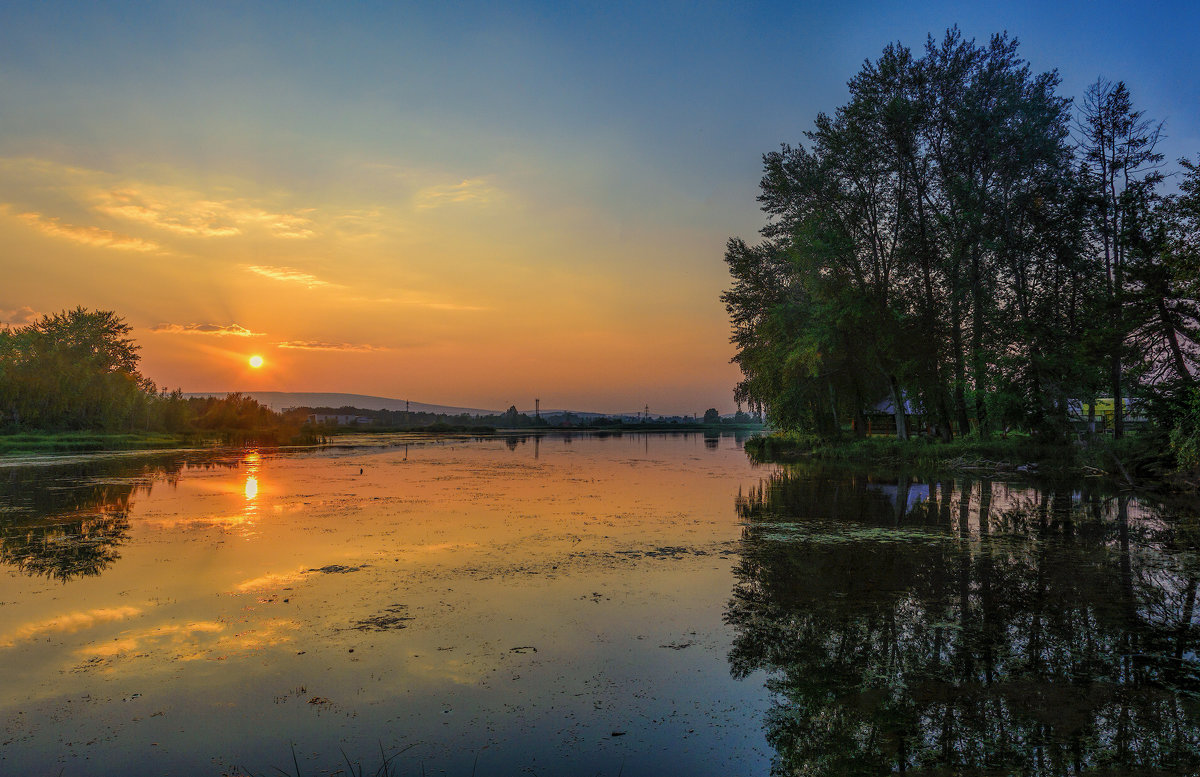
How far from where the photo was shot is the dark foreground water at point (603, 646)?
4.41m

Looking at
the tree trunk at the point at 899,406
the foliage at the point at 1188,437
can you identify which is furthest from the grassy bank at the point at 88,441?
the foliage at the point at 1188,437

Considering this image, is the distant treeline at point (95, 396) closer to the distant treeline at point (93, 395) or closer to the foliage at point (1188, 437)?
the distant treeline at point (93, 395)

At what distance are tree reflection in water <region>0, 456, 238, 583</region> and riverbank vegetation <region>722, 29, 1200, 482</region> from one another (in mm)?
25870

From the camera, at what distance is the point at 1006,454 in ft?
84.4

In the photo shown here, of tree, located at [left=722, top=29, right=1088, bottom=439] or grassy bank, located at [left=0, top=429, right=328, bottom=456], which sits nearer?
tree, located at [left=722, top=29, right=1088, bottom=439]

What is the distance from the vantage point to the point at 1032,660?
5.84 meters

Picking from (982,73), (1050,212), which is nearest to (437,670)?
(1050,212)

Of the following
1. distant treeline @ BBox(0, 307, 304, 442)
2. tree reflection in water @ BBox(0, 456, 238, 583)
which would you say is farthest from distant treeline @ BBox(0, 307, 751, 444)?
tree reflection in water @ BBox(0, 456, 238, 583)

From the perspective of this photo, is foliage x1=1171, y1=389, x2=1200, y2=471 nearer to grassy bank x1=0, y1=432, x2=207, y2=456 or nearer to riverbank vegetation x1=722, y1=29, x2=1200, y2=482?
riverbank vegetation x1=722, y1=29, x2=1200, y2=482

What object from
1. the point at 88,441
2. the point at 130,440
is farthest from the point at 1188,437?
the point at 88,441

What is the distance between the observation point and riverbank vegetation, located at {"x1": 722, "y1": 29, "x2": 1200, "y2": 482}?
2164 cm

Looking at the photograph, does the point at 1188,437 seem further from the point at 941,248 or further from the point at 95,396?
the point at 95,396

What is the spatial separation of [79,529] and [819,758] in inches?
586

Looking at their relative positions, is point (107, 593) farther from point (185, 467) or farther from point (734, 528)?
point (185, 467)
